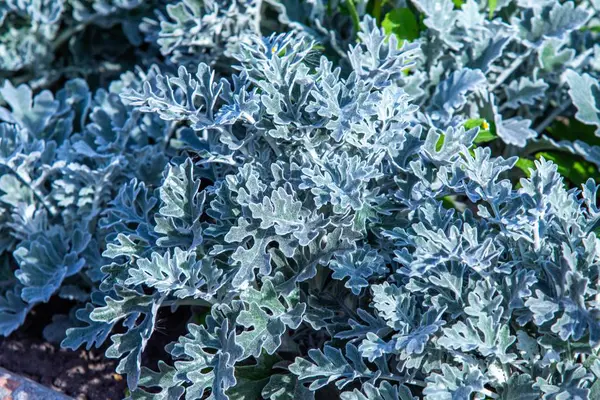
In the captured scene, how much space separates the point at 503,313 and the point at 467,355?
13cm

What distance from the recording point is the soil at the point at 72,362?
2.40 metres

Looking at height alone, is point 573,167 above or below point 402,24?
below

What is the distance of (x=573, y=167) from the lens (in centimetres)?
263

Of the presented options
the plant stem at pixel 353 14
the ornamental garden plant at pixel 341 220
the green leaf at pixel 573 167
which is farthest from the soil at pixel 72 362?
the green leaf at pixel 573 167

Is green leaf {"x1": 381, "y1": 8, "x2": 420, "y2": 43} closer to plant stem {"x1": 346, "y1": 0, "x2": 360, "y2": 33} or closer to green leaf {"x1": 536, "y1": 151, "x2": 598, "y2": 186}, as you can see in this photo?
plant stem {"x1": 346, "y1": 0, "x2": 360, "y2": 33}

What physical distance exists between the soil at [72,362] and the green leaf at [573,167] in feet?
4.55

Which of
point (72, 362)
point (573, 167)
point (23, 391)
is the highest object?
point (573, 167)

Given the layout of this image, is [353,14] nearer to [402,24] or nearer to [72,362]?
[402,24]

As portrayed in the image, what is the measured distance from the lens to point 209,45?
282 centimetres

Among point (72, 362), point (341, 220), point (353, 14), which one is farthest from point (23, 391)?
point (353, 14)

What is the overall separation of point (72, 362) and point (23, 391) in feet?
1.13

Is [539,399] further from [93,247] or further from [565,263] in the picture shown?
[93,247]

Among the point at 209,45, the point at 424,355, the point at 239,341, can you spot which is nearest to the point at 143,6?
the point at 209,45

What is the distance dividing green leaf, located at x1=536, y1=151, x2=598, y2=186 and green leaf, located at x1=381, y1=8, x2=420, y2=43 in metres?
0.61
